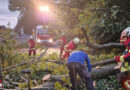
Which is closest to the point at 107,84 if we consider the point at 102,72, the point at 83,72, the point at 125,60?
the point at 102,72

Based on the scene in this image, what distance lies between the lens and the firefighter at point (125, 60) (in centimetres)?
373

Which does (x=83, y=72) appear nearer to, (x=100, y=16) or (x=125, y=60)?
(x=125, y=60)

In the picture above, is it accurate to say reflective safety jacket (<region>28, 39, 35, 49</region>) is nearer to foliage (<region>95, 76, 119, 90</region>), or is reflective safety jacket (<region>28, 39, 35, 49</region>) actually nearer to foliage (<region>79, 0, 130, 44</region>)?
foliage (<region>79, 0, 130, 44</region>)

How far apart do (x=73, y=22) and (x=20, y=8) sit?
2052 centimetres

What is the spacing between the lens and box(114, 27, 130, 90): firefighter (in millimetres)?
3732

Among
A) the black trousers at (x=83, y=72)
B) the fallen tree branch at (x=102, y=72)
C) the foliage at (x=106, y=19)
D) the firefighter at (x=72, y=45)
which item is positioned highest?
the foliage at (x=106, y=19)

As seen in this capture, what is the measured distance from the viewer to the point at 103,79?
540 centimetres

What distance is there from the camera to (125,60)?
12.2 feet

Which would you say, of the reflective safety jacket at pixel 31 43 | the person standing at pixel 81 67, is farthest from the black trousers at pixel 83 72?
the reflective safety jacket at pixel 31 43

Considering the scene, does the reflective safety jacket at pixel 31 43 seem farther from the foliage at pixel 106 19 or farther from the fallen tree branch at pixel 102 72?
the fallen tree branch at pixel 102 72

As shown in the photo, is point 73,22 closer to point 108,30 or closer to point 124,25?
point 108,30

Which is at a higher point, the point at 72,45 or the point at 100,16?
the point at 100,16

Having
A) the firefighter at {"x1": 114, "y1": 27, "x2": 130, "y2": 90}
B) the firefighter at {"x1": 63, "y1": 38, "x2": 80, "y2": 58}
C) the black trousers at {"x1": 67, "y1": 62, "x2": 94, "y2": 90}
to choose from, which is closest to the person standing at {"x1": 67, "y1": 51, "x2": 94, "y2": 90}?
the black trousers at {"x1": 67, "y1": 62, "x2": 94, "y2": 90}

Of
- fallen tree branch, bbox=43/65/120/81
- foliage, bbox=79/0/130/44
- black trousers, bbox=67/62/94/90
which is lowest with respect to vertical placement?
fallen tree branch, bbox=43/65/120/81
